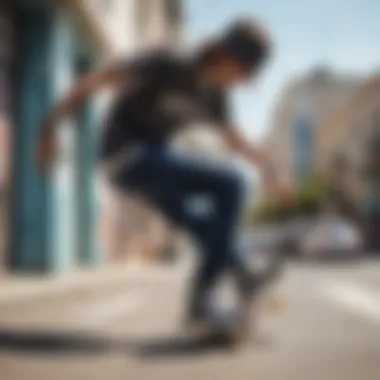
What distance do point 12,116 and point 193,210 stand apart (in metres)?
1.99

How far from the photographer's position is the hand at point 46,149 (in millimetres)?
3258

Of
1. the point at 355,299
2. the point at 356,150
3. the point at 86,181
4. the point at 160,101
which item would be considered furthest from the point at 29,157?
the point at 355,299

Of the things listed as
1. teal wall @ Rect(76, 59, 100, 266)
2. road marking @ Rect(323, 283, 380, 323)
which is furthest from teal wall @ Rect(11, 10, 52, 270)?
road marking @ Rect(323, 283, 380, 323)

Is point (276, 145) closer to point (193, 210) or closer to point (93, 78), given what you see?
point (193, 210)

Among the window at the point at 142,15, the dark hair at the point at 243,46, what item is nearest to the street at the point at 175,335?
the dark hair at the point at 243,46

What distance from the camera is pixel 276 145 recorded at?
3201mm

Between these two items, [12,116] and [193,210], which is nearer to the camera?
[193,210]

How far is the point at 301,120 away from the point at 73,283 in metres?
1.36

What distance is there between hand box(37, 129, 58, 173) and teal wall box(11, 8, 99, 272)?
82 millimetres

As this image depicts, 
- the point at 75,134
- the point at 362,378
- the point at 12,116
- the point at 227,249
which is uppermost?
the point at 12,116

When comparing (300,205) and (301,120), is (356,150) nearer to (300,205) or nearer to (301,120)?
(301,120)

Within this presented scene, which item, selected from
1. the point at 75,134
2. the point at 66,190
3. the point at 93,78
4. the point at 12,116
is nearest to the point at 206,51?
the point at 93,78

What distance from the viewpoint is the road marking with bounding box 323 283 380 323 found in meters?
3.41

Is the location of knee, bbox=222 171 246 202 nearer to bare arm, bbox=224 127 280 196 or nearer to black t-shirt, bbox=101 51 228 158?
bare arm, bbox=224 127 280 196
